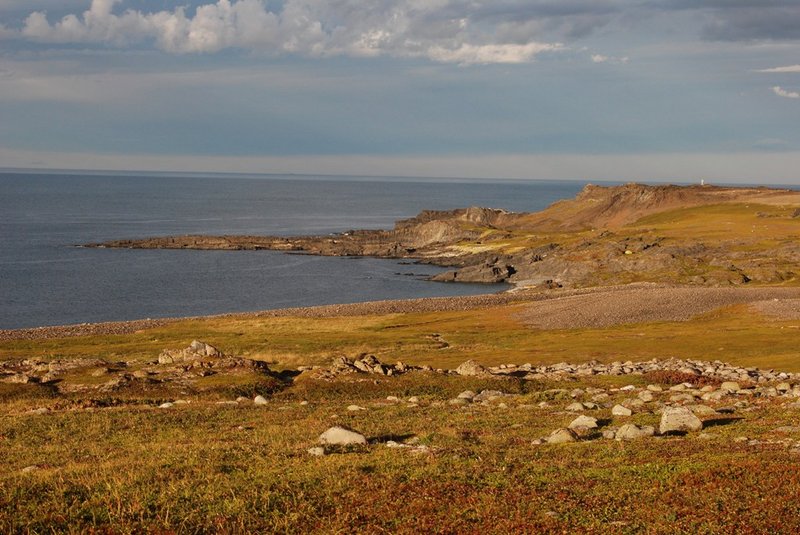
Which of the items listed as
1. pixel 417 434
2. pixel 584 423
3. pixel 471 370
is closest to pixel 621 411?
pixel 584 423

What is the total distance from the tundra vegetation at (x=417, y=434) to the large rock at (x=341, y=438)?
0.22 ft

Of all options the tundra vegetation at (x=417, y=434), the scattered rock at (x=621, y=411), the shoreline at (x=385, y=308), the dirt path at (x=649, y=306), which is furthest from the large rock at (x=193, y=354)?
the dirt path at (x=649, y=306)

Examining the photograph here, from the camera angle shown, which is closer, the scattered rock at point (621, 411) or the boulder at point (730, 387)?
the scattered rock at point (621, 411)

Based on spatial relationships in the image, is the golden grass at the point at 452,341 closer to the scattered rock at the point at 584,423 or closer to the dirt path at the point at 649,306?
the dirt path at the point at 649,306

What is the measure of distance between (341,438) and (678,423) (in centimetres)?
1158

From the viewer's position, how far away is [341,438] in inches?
981

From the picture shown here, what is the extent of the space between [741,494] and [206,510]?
1220cm

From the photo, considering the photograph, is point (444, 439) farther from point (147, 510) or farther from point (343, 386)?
point (343, 386)

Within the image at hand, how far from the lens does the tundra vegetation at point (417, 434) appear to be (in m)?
16.9

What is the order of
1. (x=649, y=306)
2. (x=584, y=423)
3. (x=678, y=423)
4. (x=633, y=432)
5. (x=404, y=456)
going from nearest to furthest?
(x=404, y=456) < (x=633, y=432) < (x=678, y=423) < (x=584, y=423) < (x=649, y=306)

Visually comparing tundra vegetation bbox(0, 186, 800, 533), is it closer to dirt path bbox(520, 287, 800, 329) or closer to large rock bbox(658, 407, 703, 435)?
large rock bbox(658, 407, 703, 435)

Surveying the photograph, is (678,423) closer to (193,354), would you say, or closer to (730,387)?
(730,387)

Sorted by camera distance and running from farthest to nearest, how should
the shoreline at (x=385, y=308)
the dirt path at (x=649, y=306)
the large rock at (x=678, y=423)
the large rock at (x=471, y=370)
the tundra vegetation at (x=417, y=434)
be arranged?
the shoreline at (x=385, y=308)
the dirt path at (x=649, y=306)
the large rock at (x=471, y=370)
the large rock at (x=678, y=423)
the tundra vegetation at (x=417, y=434)

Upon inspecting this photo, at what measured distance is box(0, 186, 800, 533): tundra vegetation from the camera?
55.4 feet
